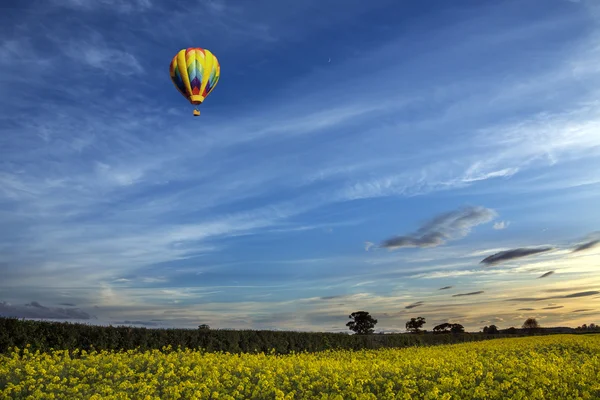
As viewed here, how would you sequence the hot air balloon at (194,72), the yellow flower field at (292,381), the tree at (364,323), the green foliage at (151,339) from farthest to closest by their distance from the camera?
the tree at (364,323), the hot air balloon at (194,72), the green foliage at (151,339), the yellow flower field at (292,381)

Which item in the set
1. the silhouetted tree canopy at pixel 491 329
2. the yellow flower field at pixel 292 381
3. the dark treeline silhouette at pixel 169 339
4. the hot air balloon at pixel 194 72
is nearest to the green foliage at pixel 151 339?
the dark treeline silhouette at pixel 169 339

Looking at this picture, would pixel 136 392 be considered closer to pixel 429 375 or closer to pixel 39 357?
pixel 39 357

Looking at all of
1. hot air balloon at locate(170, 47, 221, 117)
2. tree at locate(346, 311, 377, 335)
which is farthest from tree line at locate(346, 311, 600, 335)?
hot air balloon at locate(170, 47, 221, 117)

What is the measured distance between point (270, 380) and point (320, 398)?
1.57 metres

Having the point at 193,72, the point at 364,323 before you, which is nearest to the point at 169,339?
the point at 193,72

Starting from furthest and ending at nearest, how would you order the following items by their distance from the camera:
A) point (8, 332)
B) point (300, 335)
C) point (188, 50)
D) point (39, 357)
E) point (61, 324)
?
point (300, 335) → point (188, 50) → point (61, 324) → point (8, 332) → point (39, 357)

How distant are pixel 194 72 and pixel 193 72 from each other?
0.16 ft

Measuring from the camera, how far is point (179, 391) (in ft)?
36.0

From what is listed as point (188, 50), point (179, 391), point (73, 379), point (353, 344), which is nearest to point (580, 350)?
point (353, 344)

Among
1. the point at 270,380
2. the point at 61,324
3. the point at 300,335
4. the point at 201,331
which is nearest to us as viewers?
the point at 270,380

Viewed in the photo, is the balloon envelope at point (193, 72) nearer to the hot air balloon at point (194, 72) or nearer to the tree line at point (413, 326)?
the hot air balloon at point (194, 72)

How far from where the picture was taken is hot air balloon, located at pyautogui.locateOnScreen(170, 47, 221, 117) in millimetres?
24781

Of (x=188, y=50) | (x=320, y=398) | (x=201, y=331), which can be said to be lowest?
(x=320, y=398)

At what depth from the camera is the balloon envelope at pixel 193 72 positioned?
24.8 metres
